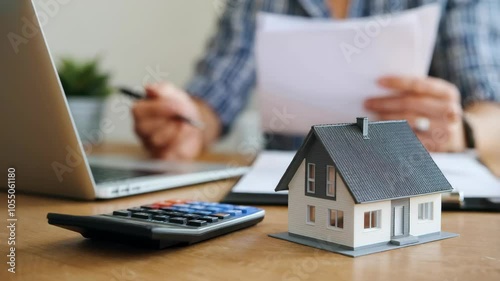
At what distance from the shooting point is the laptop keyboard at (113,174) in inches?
34.3

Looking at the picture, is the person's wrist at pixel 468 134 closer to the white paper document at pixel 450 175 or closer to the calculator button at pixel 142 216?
the white paper document at pixel 450 175

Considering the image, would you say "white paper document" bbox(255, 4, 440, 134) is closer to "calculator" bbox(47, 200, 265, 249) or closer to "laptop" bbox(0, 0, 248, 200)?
"laptop" bbox(0, 0, 248, 200)

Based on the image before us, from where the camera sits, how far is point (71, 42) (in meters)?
2.16

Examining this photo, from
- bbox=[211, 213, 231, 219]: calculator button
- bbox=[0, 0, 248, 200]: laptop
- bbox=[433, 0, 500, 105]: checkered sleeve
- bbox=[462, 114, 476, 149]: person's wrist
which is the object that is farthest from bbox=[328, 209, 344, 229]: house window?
bbox=[433, 0, 500, 105]: checkered sleeve

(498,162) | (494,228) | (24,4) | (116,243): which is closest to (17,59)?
(24,4)

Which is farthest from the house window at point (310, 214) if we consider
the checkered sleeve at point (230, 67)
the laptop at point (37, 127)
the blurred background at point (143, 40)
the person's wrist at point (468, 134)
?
the blurred background at point (143, 40)

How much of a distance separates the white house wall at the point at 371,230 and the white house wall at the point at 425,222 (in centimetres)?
3

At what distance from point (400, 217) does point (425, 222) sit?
38mm

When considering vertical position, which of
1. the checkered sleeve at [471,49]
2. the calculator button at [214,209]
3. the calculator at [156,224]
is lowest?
the calculator at [156,224]

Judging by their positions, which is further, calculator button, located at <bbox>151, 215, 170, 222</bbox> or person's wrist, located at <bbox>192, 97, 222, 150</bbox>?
person's wrist, located at <bbox>192, 97, 222, 150</bbox>

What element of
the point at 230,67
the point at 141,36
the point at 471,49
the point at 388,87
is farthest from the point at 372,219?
the point at 141,36

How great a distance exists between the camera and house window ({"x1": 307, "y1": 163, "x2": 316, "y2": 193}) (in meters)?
0.57

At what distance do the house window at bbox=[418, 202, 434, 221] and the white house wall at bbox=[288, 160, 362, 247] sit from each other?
88 millimetres

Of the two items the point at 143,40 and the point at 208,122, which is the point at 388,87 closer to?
the point at 208,122
